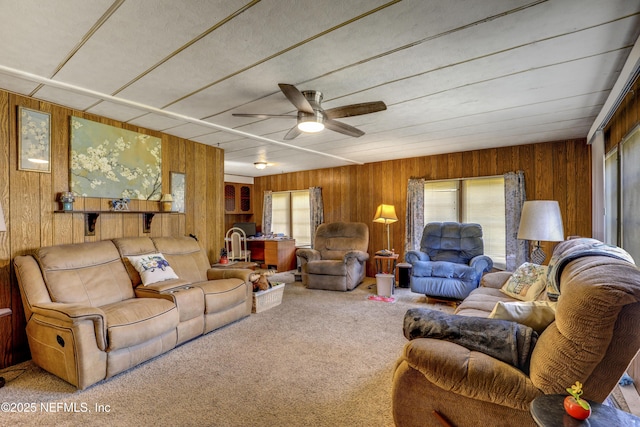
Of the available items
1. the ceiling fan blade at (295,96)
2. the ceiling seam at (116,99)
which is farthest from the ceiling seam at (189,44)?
the ceiling fan blade at (295,96)

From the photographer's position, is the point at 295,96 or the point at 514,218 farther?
the point at 514,218

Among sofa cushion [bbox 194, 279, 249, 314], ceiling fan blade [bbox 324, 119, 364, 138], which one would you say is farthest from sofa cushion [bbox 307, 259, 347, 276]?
ceiling fan blade [bbox 324, 119, 364, 138]

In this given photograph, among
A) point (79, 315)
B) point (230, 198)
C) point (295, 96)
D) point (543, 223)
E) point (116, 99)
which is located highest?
point (116, 99)

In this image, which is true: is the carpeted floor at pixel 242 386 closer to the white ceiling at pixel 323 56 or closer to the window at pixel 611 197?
the window at pixel 611 197

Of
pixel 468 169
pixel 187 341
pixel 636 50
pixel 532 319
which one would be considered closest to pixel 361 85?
pixel 636 50

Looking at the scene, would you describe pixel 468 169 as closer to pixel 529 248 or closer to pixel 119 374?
pixel 529 248

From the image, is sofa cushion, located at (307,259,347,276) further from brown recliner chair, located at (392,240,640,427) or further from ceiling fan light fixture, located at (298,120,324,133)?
brown recliner chair, located at (392,240,640,427)

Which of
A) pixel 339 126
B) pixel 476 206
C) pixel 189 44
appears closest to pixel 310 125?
pixel 339 126

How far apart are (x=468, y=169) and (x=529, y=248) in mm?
1498

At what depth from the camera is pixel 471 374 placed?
1311 mm

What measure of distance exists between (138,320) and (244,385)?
99cm

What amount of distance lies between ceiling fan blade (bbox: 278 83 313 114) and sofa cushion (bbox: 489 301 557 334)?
1.83 meters

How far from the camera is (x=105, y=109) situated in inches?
119

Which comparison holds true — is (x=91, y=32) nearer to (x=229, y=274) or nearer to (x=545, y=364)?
(x=229, y=274)
